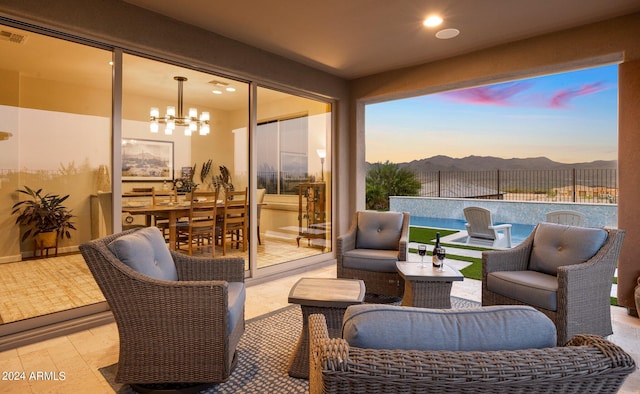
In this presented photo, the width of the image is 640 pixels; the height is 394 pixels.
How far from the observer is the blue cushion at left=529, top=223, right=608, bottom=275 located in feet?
8.93

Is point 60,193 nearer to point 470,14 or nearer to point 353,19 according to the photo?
point 353,19

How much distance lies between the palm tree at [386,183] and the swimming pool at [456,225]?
1077 millimetres

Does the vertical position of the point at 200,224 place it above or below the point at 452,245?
above

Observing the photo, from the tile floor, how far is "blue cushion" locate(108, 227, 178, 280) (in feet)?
2.36

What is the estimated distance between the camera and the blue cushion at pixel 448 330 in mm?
868

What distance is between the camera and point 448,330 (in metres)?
0.89

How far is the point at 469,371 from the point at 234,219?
376 centimetres

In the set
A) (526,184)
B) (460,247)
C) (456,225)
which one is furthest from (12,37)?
(526,184)

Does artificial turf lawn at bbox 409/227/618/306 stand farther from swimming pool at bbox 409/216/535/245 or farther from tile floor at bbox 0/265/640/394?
tile floor at bbox 0/265/640/394

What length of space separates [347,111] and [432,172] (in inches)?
286

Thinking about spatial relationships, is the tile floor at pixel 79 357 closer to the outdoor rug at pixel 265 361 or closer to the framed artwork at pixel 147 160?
the outdoor rug at pixel 265 361

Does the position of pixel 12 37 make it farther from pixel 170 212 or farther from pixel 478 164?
Result: pixel 478 164

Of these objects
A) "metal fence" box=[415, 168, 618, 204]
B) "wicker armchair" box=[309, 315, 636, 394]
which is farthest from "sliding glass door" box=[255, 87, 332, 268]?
"metal fence" box=[415, 168, 618, 204]

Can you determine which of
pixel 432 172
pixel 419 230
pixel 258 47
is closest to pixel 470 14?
pixel 258 47
